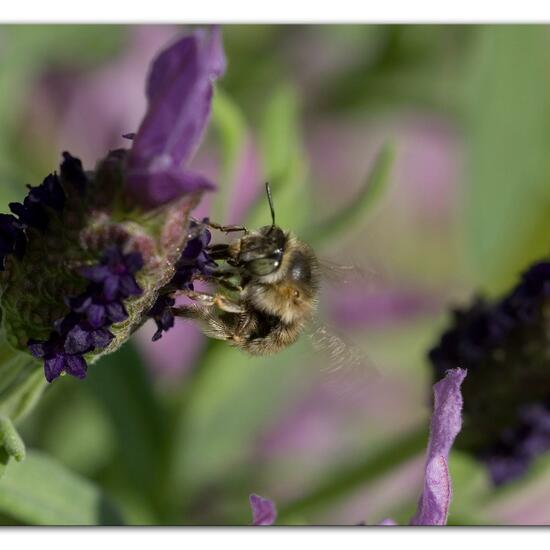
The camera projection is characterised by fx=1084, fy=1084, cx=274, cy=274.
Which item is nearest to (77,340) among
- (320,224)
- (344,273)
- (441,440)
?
(441,440)

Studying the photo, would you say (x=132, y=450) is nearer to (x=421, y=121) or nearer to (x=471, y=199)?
(x=471, y=199)

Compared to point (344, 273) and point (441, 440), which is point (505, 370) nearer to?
point (344, 273)

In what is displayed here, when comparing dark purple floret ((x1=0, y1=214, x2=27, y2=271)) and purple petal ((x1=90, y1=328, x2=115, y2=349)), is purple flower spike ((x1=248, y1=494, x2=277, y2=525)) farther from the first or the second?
dark purple floret ((x1=0, y1=214, x2=27, y2=271))

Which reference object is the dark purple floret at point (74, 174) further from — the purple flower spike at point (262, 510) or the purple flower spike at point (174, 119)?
the purple flower spike at point (262, 510)
